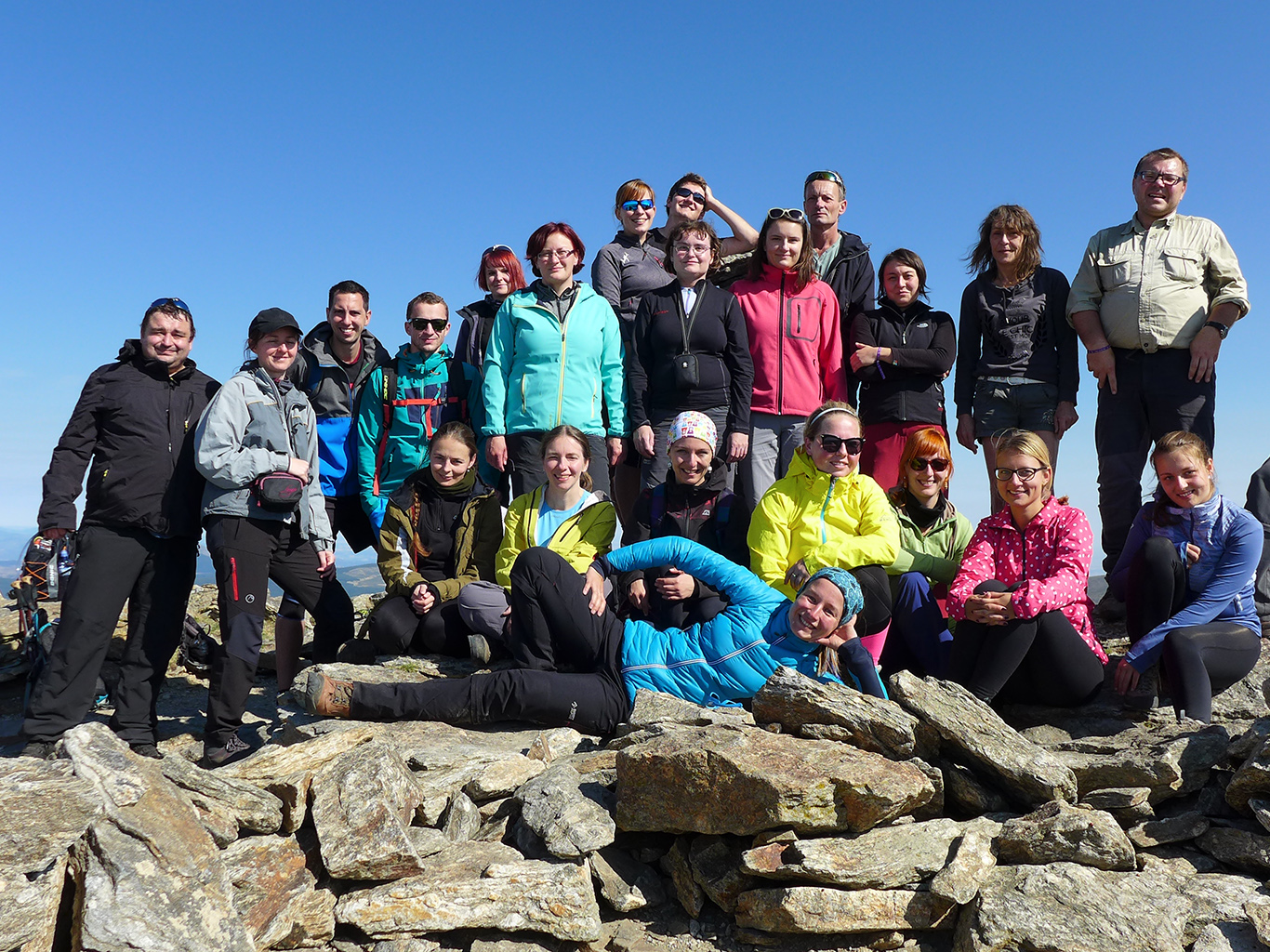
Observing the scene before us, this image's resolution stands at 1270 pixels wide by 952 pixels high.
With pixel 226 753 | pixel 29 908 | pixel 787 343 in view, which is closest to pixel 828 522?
pixel 787 343

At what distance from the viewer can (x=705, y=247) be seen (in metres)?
9.65

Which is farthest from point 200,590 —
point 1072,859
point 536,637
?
point 1072,859

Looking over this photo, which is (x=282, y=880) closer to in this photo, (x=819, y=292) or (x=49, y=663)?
(x=49, y=663)

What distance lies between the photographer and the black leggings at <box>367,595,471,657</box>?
860 cm

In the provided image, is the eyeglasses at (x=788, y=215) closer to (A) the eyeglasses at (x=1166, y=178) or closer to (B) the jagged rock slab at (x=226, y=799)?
(A) the eyeglasses at (x=1166, y=178)

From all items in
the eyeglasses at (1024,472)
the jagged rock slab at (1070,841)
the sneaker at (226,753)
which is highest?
the eyeglasses at (1024,472)

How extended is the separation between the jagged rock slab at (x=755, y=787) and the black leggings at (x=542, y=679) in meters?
1.43

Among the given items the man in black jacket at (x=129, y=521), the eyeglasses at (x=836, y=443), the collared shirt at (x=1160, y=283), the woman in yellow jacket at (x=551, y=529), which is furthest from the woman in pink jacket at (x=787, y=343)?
the man in black jacket at (x=129, y=521)

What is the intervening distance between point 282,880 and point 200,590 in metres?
11.6

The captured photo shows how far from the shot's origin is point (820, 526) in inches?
306

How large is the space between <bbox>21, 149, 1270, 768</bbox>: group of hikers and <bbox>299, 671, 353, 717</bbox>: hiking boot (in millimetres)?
27

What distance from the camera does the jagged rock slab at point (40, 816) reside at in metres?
4.73

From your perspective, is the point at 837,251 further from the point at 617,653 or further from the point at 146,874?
the point at 146,874

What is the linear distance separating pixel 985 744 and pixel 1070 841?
75 cm
